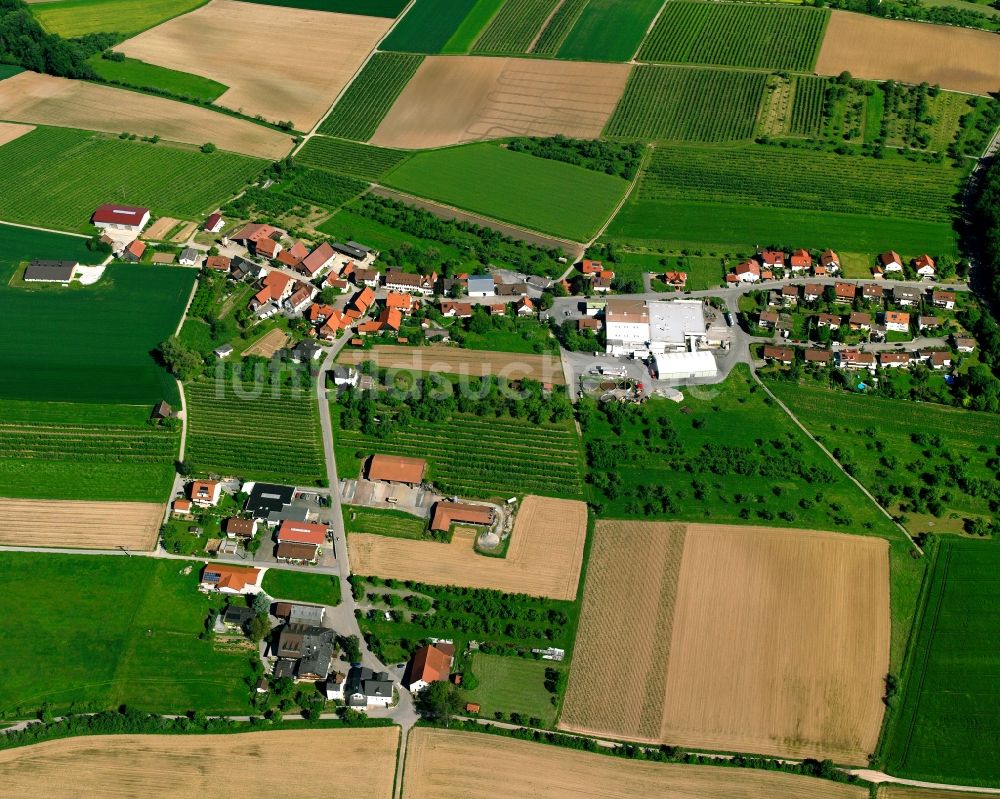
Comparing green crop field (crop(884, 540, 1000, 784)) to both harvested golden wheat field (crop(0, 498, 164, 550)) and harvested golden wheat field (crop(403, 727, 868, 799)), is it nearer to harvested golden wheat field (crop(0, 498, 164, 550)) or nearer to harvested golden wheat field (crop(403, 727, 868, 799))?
harvested golden wheat field (crop(403, 727, 868, 799))

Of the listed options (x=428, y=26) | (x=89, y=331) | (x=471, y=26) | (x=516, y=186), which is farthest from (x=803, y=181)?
(x=89, y=331)

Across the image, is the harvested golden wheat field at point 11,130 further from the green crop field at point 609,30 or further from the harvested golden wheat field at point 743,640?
the harvested golden wheat field at point 743,640

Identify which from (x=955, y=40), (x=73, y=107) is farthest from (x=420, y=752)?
(x=955, y=40)

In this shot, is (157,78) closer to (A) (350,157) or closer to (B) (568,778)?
(A) (350,157)

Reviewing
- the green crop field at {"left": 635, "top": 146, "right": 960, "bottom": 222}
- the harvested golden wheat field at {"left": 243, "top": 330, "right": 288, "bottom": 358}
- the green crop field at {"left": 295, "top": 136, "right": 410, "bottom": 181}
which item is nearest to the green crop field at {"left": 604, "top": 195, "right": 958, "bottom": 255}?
the green crop field at {"left": 635, "top": 146, "right": 960, "bottom": 222}

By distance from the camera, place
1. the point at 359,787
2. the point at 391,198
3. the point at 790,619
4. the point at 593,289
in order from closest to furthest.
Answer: the point at 359,787
the point at 790,619
the point at 593,289
the point at 391,198

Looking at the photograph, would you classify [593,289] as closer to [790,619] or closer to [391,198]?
[391,198]

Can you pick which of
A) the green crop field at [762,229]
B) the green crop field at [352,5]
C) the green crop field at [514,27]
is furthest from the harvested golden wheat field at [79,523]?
the green crop field at [352,5]
